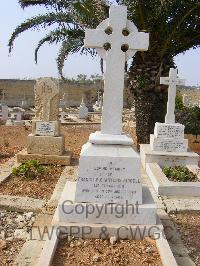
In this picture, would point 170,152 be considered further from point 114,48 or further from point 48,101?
point 114,48

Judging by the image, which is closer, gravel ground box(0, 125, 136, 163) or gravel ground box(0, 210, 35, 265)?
gravel ground box(0, 210, 35, 265)

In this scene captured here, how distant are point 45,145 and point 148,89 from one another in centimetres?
Answer: 331

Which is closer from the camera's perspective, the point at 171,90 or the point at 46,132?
the point at 46,132

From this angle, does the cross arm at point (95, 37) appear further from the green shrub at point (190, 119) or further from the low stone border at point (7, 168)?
the green shrub at point (190, 119)

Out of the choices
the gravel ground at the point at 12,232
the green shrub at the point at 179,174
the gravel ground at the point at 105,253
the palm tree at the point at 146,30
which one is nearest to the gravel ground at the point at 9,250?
the gravel ground at the point at 12,232

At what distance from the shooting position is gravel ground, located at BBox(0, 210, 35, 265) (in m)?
3.82

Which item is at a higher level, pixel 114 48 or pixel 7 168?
pixel 114 48

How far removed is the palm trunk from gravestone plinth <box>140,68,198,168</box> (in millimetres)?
1148

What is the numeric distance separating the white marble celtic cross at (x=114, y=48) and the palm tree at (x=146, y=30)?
458 cm

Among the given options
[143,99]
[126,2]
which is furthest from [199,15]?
[143,99]

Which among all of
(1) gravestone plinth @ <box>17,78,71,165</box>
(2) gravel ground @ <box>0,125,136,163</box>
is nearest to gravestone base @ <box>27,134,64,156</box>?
(1) gravestone plinth @ <box>17,78,71,165</box>

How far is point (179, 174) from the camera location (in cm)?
690

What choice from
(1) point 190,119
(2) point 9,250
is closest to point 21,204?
(2) point 9,250

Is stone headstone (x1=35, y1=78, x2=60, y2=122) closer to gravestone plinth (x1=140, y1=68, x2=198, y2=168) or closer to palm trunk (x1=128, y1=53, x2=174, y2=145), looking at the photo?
gravestone plinth (x1=140, y1=68, x2=198, y2=168)
